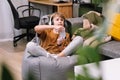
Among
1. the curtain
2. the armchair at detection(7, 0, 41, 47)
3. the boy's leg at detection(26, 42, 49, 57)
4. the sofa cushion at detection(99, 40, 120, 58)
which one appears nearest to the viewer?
the boy's leg at detection(26, 42, 49, 57)

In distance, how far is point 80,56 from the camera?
0.26 m

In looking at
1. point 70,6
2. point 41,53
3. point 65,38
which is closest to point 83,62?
point 41,53

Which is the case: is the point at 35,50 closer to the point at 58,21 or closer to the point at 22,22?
the point at 58,21

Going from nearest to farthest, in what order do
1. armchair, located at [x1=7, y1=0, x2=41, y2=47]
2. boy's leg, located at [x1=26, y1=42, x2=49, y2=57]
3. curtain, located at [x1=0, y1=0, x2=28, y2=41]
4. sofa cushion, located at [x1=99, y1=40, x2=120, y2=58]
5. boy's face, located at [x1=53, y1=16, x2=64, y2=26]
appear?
boy's leg, located at [x1=26, y1=42, x2=49, y2=57] < sofa cushion, located at [x1=99, y1=40, x2=120, y2=58] < boy's face, located at [x1=53, y1=16, x2=64, y2=26] < armchair, located at [x1=7, y1=0, x2=41, y2=47] < curtain, located at [x1=0, y1=0, x2=28, y2=41]

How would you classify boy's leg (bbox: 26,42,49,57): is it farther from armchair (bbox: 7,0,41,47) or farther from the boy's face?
armchair (bbox: 7,0,41,47)

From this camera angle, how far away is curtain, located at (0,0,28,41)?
523 centimetres

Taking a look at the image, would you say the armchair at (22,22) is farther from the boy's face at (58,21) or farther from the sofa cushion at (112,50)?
the sofa cushion at (112,50)

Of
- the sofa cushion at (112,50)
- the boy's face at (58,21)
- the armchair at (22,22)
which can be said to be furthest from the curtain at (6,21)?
the sofa cushion at (112,50)

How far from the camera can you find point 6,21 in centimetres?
532

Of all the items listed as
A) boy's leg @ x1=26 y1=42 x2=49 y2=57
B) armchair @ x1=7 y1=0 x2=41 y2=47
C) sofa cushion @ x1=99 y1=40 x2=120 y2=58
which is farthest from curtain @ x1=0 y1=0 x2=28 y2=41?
sofa cushion @ x1=99 y1=40 x2=120 y2=58

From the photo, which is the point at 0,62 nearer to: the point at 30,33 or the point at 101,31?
the point at 101,31

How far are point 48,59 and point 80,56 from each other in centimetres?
231

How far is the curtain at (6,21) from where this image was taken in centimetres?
523

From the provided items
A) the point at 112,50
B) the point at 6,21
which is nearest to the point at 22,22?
the point at 6,21
